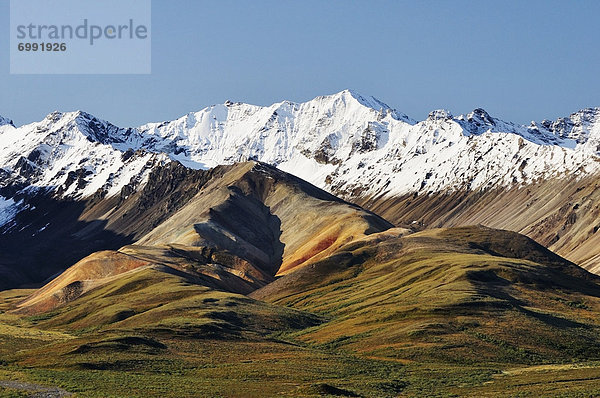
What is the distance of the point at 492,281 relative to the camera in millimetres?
179625

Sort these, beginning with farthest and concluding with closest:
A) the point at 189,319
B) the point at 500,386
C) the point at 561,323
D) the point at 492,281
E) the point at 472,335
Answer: the point at 492,281, the point at 189,319, the point at 561,323, the point at 472,335, the point at 500,386

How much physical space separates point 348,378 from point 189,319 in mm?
59980

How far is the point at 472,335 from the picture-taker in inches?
5221

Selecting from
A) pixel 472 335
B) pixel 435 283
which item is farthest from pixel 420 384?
pixel 435 283

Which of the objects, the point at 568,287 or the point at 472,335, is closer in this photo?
the point at 472,335

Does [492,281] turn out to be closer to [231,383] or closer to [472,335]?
[472,335]

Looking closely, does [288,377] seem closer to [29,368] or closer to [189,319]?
[29,368]

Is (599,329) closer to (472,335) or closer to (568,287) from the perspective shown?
(472,335)

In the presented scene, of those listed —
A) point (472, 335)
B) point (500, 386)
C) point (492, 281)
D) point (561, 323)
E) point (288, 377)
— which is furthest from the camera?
point (492, 281)

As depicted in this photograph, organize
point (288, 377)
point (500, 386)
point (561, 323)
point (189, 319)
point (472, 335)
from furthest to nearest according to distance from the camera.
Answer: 1. point (189, 319)
2. point (561, 323)
3. point (472, 335)
4. point (288, 377)
5. point (500, 386)

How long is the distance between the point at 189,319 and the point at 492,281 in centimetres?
6113

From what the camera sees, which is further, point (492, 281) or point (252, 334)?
point (492, 281)

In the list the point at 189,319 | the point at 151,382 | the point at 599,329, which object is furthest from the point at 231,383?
the point at 599,329

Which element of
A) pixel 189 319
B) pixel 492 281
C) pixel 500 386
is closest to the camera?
pixel 500 386
